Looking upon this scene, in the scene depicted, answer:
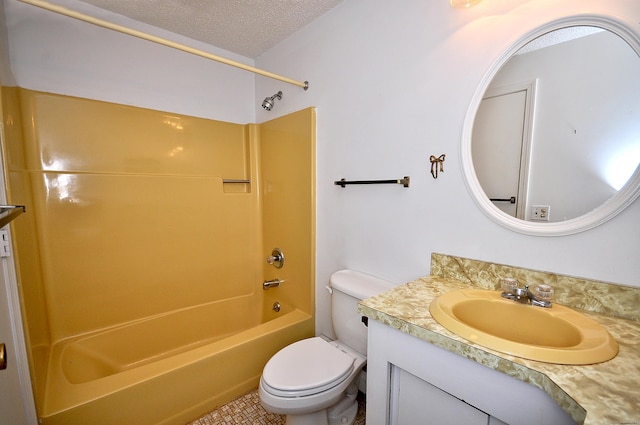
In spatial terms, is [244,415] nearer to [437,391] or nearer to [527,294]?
[437,391]

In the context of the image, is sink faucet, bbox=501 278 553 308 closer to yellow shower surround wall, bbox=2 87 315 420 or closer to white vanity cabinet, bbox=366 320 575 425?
white vanity cabinet, bbox=366 320 575 425

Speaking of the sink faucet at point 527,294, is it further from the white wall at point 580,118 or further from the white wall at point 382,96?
the white wall at point 580,118

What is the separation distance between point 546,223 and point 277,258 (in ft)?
5.67

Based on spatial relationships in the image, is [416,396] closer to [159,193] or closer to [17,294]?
[17,294]

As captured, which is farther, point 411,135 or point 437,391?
point 411,135

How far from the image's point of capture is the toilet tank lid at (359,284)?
1.33 metres

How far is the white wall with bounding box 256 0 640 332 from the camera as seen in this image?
2.92ft

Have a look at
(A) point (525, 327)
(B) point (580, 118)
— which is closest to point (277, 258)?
(A) point (525, 327)

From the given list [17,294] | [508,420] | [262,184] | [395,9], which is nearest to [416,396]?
[508,420]

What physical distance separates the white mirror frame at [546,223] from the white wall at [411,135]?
0.02 meters

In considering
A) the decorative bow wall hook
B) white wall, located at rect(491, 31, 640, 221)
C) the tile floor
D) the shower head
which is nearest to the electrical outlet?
white wall, located at rect(491, 31, 640, 221)

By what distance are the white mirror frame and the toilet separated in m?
0.64

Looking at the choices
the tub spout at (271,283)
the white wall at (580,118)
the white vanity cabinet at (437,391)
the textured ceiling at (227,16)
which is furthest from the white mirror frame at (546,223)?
the tub spout at (271,283)

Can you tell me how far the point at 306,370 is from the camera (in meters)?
1.23
